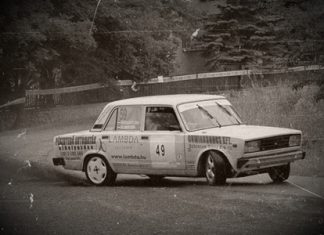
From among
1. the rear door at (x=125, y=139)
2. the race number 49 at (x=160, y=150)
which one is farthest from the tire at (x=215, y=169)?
the rear door at (x=125, y=139)

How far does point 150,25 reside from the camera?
11484 millimetres

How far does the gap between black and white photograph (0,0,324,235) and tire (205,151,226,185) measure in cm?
2

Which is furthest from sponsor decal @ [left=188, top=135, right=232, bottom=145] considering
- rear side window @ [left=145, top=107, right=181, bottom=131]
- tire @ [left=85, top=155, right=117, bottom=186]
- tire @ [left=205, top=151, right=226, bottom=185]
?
tire @ [left=85, top=155, right=117, bottom=186]

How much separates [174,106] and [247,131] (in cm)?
110

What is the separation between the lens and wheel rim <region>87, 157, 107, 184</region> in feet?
45.2

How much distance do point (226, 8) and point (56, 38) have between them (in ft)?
6.51

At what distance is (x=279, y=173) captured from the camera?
12.4 m

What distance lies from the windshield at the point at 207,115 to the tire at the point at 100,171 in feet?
4.48

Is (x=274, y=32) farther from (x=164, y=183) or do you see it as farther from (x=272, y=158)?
(x=164, y=183)

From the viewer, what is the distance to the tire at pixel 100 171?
1377cm

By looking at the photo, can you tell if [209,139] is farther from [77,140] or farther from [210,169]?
[77,140]

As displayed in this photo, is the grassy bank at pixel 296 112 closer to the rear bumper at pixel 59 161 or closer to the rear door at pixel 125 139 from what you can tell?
the rear door at pixel 125 139

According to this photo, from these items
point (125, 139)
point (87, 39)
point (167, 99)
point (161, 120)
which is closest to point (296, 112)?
point (167, 99)

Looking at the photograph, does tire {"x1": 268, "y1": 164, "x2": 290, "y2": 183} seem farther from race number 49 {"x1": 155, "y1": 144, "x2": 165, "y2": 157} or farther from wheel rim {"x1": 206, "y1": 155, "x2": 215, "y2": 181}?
race number 49 {"x1": 155, "y1": 144, "x2": 165, "y2": 157}
